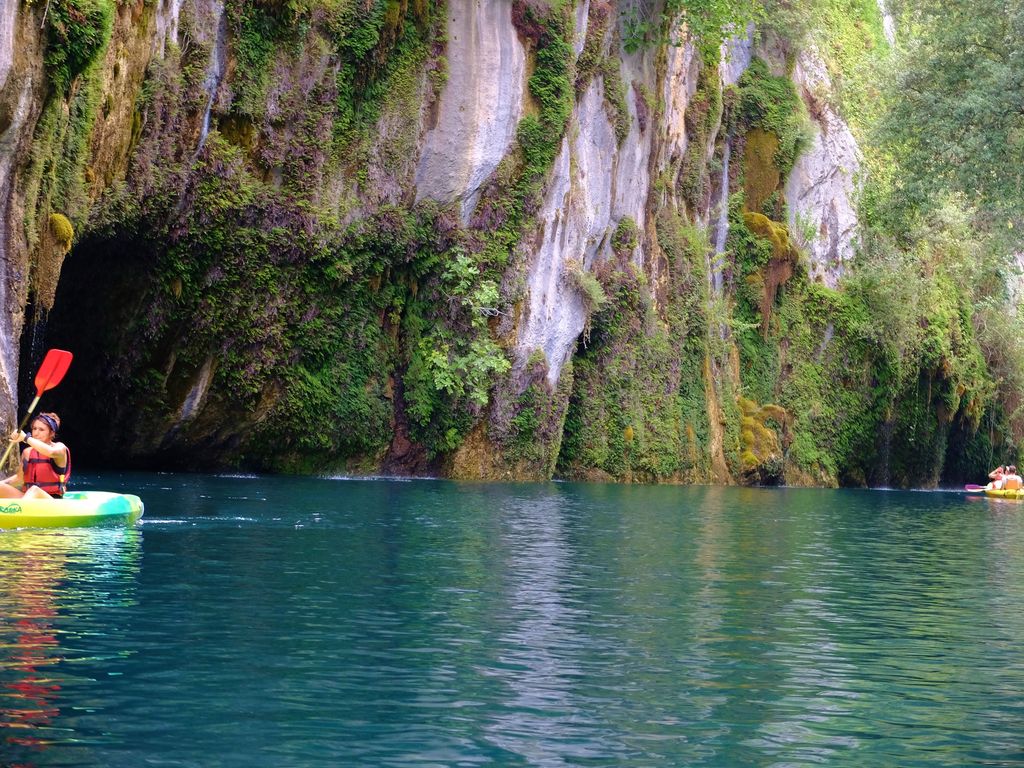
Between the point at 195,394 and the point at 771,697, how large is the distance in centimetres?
2427

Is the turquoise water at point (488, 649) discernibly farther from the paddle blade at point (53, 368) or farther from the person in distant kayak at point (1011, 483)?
the person in distant kayak at point (1011, 483)

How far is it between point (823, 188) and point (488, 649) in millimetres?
44262

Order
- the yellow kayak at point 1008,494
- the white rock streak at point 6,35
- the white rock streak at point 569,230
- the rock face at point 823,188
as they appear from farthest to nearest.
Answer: the rock face at point 823,188 < the yellow kayak at point 1008,494 < the white rock streak at point 569,230 < the white rock streak at point 6,35

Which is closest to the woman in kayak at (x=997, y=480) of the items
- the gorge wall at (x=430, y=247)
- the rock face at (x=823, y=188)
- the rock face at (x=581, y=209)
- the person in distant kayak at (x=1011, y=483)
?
the person in distant kayak at (x=1011, y=483)

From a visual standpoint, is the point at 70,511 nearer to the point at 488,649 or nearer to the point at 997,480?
the point at 488,649

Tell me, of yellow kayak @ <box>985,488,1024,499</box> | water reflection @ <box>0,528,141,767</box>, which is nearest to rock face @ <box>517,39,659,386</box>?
yellow kayak @ <box>985,488,1024,499</box>

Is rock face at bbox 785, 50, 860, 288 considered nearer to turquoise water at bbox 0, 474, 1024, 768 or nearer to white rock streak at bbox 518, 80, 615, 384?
white rock streak at bbox 518, 80, 615, 384

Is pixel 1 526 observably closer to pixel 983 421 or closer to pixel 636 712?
pixel 636 712

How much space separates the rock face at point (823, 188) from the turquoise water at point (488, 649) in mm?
32818

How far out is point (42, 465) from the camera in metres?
16.5

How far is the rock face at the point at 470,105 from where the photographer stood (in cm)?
3394

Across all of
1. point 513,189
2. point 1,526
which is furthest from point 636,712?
point 513,189

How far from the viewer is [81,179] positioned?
2298 centimetres

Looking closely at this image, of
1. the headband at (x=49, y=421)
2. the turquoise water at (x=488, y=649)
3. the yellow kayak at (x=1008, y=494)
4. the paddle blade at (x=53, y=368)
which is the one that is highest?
the paddle blade at (x=53, y=368)
